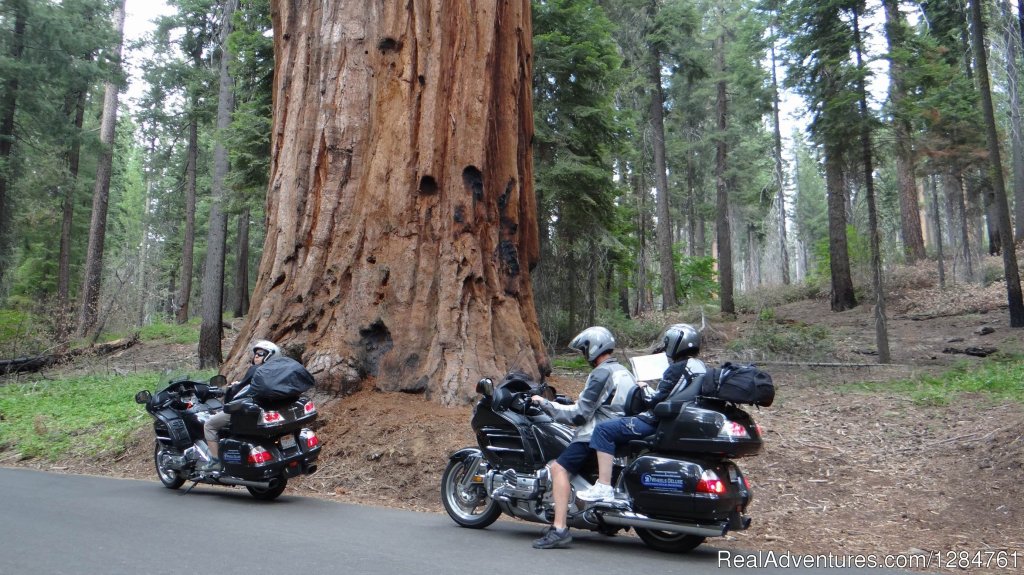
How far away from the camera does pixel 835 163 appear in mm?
17094

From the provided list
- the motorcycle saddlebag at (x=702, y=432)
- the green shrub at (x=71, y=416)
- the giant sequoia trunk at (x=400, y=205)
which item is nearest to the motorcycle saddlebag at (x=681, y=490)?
the motorcycle saddlebag at (x=702, y=432)

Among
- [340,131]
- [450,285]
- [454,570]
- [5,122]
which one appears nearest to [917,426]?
[450,285]

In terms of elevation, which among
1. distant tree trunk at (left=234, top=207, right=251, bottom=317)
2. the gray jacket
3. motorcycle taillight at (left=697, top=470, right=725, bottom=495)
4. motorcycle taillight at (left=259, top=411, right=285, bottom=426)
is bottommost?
motorcycle taillight at (left=697, top=470, right=725, bottom=495)

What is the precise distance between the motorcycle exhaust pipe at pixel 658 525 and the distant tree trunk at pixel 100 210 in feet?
89.0

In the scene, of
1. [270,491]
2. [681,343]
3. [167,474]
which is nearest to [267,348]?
[270,491]

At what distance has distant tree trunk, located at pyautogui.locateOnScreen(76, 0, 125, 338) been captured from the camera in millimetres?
27078

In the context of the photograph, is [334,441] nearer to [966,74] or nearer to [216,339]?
[216,339]

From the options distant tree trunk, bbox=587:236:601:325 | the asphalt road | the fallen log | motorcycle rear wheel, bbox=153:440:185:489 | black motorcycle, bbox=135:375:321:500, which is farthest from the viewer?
the fallen log

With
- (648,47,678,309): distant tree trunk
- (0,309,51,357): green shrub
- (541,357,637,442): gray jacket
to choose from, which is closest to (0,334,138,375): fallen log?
(0,309,51,357): green shrub

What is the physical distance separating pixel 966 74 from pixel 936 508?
26608mm

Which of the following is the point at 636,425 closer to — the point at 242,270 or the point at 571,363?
the point at 571,363

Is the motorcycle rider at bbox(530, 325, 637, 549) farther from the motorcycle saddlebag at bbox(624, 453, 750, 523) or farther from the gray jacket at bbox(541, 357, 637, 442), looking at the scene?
the motorcycle saddlebag at bbox(624, 453, 750, 523)

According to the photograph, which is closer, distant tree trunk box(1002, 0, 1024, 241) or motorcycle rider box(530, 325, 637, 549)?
motorcycle rider box(530, 325, 637, 549)

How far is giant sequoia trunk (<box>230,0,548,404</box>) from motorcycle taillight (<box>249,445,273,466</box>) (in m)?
2.24
